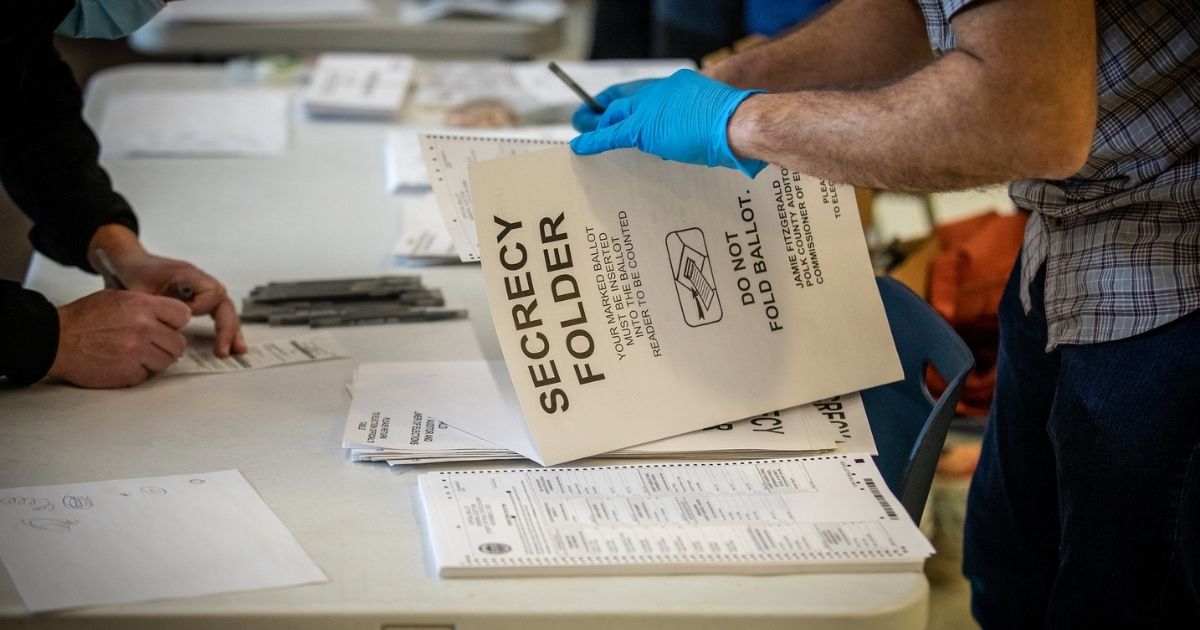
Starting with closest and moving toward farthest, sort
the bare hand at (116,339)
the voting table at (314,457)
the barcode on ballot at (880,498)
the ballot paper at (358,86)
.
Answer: the voting table at (314,457) < the barcode on ballot at (880,498) < the bare hand at (116,339) < the ballot paper at (358,86)

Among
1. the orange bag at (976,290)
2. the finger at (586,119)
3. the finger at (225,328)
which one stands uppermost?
the finger at (586,119)

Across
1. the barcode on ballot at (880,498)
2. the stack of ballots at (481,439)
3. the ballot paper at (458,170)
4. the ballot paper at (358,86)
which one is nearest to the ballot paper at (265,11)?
the ballot paper at (358,86)

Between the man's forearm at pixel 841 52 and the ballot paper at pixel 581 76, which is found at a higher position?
the man's forearm at pixel 841 52

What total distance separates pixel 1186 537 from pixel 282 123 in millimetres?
1515

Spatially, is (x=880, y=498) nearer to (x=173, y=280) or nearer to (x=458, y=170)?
(x=458, y=170)

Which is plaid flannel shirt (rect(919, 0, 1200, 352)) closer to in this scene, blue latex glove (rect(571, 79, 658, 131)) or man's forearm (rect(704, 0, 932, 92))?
man's forearm (rect(704, 0, 932, 92))

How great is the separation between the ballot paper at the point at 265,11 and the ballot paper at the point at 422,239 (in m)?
1.06

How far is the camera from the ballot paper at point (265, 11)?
243 cm

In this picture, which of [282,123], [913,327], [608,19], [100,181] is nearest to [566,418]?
[913,327]

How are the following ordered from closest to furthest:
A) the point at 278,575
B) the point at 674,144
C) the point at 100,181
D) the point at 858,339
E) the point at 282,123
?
the point at 278,575 < the point at 674,144 < the point at 858,339 < the point at 100,181 < the point at 282,123

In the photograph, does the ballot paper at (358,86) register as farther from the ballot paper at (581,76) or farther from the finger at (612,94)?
the finger at (612,94)

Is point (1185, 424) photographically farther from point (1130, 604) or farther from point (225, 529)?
point (225, 529)

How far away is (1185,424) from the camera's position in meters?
1.08

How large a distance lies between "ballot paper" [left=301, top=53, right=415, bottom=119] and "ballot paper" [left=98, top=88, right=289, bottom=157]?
7 centimetres
